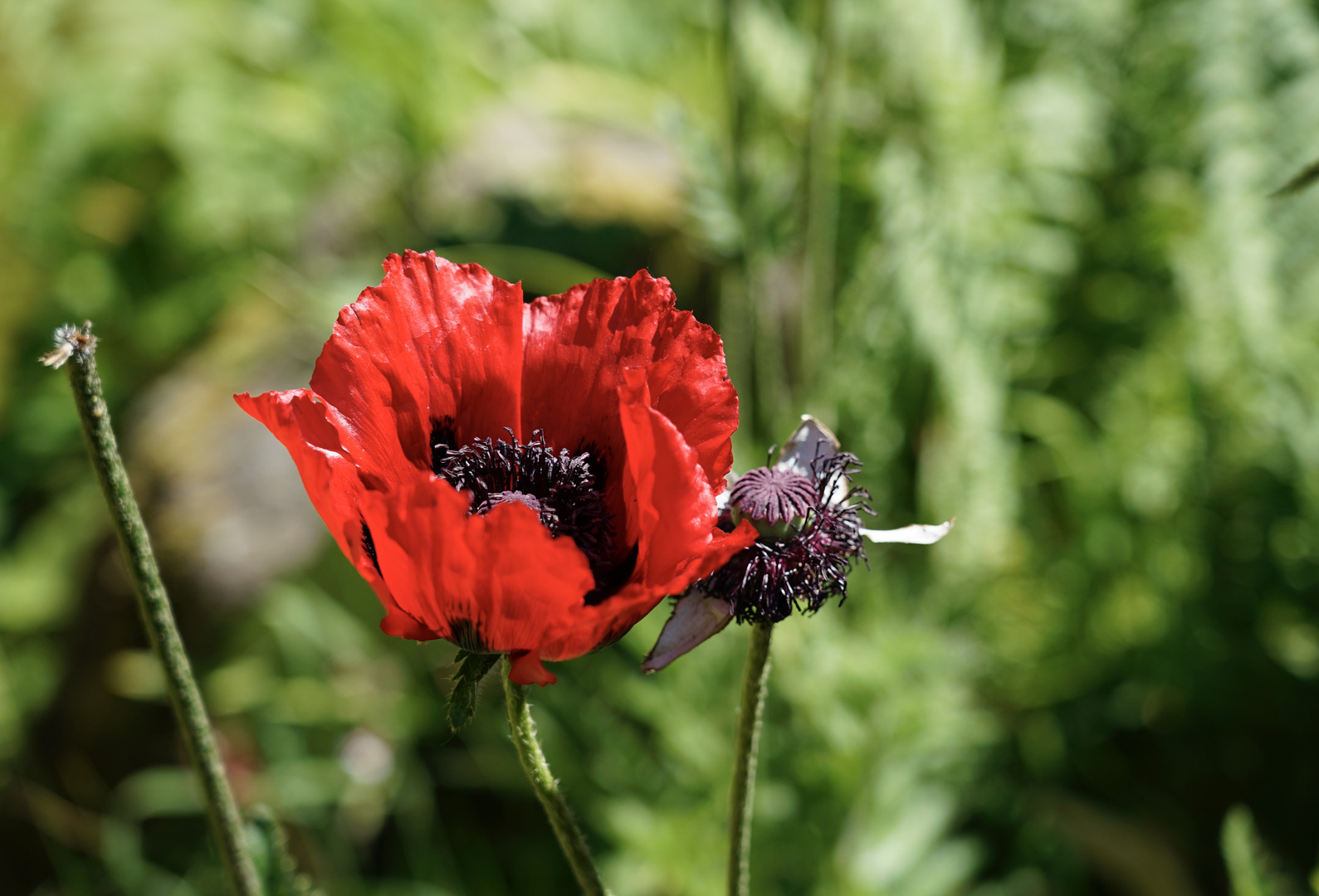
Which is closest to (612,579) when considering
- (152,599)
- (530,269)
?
(152,599)

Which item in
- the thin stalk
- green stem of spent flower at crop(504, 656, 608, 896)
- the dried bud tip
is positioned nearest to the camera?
the dried bud tip

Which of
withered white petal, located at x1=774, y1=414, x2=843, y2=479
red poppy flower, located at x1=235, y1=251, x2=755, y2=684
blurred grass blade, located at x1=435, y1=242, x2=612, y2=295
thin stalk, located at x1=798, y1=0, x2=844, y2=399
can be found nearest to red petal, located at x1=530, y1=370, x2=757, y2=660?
red poppy flower, located at x1=235, y1=251, x2=755, y2=684

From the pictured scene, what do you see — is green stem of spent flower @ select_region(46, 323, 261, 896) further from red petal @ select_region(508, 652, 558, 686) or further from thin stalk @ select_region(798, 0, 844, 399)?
thin stalk @ select_region(798, 0, 844, 399)

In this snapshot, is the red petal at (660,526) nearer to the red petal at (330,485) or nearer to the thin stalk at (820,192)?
the red petal at (330,485)

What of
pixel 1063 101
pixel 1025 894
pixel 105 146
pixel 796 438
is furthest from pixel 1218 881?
pixel 105 146

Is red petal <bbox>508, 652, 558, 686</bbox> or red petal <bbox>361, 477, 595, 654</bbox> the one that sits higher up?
red petal <bbox>361, 477, 595, 654</bbox>

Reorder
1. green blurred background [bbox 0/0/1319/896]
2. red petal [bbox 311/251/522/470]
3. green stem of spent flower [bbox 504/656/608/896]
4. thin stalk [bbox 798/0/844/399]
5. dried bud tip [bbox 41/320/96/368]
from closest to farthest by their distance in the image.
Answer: dried bud tip [bbox 41/320/96/368] → green stem of spent flower [bbox 504/656/608/896] → red petal [bbox 311/251/522/470] → thin stalk [bbox 798/0/844/399] → green blurred background [bbox 0/0/1319/896]

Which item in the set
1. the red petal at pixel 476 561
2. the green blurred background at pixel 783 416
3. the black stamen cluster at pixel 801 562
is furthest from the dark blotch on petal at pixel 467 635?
the green blurred background at pixel 783 416
